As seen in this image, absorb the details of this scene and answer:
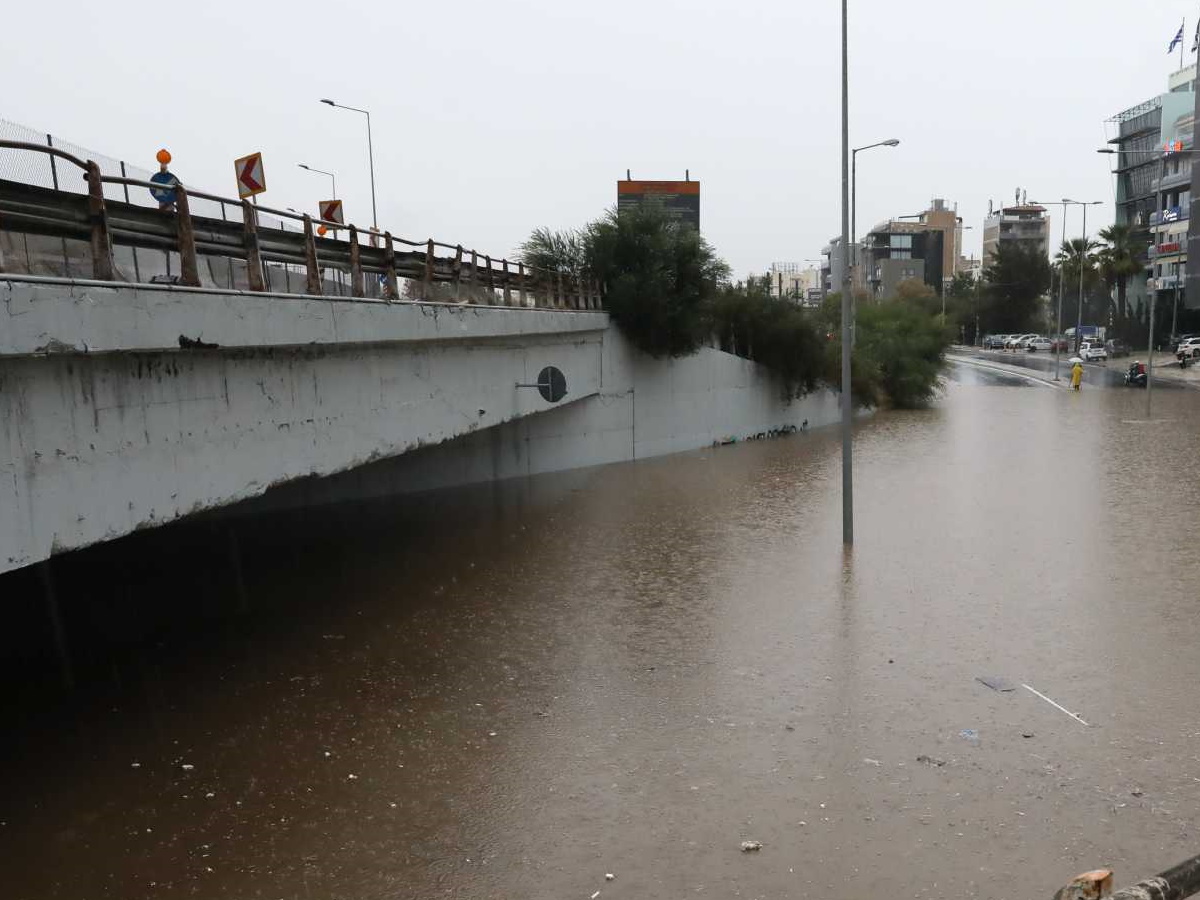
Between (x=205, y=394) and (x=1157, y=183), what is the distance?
259 ft

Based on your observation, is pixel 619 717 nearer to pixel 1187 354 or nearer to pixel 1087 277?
pixel 1187 354

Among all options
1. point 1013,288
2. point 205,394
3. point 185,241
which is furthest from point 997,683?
point 1013,288

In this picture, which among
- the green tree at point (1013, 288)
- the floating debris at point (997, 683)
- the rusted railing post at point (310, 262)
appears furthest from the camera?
the green tree at point (1013, 288)

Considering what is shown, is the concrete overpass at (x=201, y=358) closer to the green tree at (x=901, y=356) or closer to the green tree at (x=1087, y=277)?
the green tree at (x=901, y=356)

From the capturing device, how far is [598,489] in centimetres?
2195

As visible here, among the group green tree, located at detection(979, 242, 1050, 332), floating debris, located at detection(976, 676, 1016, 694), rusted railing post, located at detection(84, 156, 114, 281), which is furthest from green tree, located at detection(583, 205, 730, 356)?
green tree, located at detection(979, 242, 1050, 332)

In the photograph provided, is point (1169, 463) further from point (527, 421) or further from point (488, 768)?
point (488, 768)

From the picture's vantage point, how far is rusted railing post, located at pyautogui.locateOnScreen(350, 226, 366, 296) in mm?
11266

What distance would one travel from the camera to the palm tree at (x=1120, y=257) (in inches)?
3000

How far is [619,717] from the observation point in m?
8.48

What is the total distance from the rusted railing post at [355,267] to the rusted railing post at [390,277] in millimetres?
466

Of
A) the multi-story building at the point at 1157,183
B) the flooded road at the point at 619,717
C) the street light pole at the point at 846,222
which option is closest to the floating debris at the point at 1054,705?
the flooded road at the point at 619,717

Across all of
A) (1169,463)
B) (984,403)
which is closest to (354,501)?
(1169,463)

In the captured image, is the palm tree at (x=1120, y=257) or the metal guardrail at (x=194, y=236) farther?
the palm tree at (x=1120, y=257)
